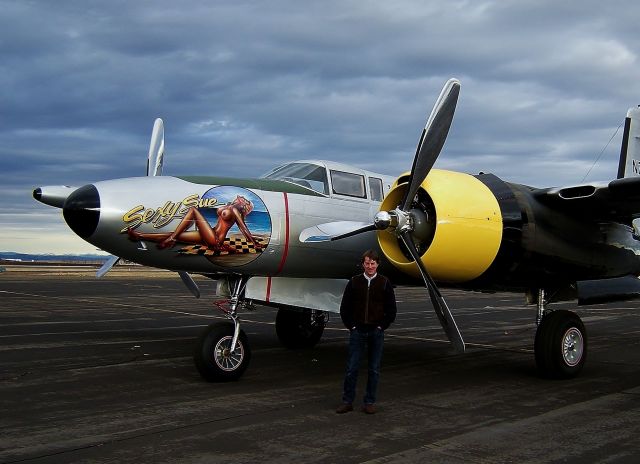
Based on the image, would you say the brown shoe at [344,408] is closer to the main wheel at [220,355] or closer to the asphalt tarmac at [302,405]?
the asphalt tarmac at [302,405]

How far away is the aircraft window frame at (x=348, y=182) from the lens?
1039 cm

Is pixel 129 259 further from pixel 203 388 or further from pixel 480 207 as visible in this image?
pixel 480 207

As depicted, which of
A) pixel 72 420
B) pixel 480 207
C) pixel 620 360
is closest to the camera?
pixel 72 420

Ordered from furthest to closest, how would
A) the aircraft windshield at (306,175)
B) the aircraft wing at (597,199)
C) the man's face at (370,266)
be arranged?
the aircraft windshield at (306,175) < the aircraft wing at (597,199) < the man's face at (370,266)

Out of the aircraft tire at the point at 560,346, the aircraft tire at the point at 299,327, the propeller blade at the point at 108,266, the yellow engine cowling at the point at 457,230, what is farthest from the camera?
the aircraft tire at the point at 299,327

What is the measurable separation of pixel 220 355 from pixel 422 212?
11.2 ft

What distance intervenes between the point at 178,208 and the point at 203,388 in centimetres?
238

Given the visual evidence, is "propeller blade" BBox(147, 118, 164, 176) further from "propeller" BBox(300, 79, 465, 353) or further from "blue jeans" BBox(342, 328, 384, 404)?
"blue jeans" BBox(342, 328, 384, 404)

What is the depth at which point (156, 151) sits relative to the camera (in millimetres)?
13031

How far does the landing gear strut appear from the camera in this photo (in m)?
8.68

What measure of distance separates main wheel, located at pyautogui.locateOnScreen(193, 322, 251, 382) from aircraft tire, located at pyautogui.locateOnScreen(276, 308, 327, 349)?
3.53m

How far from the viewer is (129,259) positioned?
878 cm

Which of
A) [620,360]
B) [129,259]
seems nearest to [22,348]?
[129,259]

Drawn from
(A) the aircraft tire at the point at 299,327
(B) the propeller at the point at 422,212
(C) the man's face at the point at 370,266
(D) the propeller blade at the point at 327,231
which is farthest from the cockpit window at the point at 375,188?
(C) the man's face at the point at 370,266
